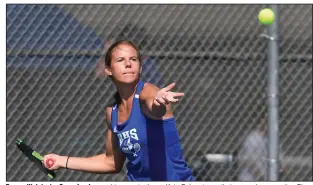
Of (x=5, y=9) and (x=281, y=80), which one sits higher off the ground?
(x=5, y=9)

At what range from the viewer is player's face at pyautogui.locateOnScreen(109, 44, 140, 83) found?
423cm

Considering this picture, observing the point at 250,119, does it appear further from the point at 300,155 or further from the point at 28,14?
the point at 28,14

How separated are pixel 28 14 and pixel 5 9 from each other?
0.22 m

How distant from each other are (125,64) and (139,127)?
1.16ft

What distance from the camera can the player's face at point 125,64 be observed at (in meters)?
4.23

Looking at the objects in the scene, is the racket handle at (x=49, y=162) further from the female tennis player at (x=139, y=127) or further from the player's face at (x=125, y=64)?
the player's face at (x=125, y=64)

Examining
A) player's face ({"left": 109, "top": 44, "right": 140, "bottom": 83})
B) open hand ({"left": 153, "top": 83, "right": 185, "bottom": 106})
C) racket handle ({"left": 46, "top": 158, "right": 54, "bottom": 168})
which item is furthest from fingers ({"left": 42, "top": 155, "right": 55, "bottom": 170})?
open hand ({"left": 153, "top": 83, "right": 185, "bottom": 106})

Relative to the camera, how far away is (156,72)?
20.8ft

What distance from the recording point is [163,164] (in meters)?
4.30

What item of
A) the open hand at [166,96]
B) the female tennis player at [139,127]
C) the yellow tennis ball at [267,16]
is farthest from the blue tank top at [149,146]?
the yellow tennis ball at [267,16]

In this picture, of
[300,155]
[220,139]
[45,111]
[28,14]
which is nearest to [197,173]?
[220,139]

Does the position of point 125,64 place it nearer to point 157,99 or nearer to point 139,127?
point 139,127

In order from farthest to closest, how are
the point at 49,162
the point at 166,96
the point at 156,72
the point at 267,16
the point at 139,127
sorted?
the point at 156,72, the point at 267,16, the point at 49,162, the point at 139,127, the point at 166,96

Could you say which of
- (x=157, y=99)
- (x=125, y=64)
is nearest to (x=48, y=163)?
(x=125, y=64)
